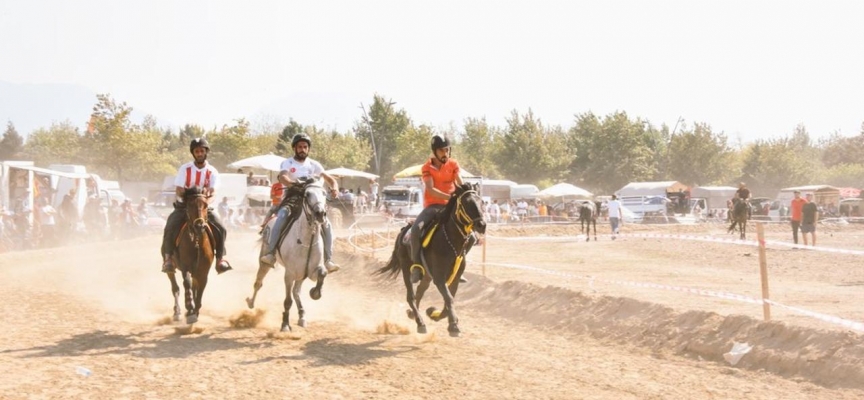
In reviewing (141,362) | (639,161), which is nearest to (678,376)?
(141,362)

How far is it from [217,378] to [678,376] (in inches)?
207

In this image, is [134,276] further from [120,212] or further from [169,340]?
[120,212]

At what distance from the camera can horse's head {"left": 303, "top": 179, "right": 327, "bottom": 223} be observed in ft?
39.9

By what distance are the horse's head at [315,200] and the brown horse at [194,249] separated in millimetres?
1634

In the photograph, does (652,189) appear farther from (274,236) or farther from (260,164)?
(274,236)

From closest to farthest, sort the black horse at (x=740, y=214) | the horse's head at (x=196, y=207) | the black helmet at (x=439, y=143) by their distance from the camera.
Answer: the black helmet at (x=439, y=143) → the horse's head at (x=196, y=207) → the black horse at (x=740, y=214)

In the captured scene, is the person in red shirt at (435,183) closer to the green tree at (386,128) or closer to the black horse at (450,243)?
the black horse at (450,243)

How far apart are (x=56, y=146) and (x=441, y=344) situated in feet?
297

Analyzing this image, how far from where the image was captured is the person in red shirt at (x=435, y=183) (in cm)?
1268

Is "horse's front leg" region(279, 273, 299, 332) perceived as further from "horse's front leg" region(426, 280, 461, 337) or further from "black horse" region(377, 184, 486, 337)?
"horse's front leg" region(426, 280, 461, 337)

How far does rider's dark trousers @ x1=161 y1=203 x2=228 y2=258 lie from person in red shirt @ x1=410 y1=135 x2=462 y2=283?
3074 millimetres

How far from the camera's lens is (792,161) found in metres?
105

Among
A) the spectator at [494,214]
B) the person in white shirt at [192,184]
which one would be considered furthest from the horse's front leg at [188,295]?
the spectator at [494,214]

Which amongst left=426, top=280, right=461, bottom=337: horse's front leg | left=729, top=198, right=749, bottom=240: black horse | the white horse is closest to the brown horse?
the white horse
